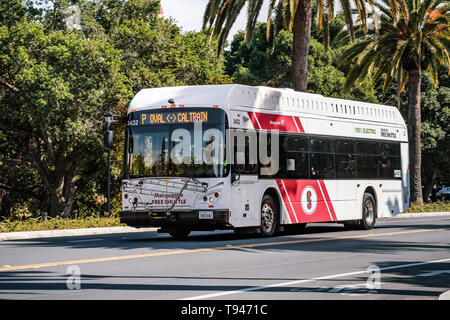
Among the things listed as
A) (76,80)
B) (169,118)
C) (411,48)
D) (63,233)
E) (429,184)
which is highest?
(411,48)

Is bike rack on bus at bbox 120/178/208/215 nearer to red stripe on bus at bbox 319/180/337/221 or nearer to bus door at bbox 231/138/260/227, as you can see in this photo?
bus door at bbox 231/138/260/227

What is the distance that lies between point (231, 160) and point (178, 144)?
134 cm

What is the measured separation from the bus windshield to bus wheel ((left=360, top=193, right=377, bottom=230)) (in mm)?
7602

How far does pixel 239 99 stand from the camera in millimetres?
18266

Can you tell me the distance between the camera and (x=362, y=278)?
11.0 m

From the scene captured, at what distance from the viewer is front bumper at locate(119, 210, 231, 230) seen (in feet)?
56.9

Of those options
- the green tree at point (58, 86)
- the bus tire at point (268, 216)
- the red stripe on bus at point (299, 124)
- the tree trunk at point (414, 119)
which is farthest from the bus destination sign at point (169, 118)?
the tree trunk at point (414, 119)

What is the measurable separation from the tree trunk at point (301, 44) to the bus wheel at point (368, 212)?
20.3 ft

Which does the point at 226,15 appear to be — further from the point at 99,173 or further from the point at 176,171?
the point at 99,173

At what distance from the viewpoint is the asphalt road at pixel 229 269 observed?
9.36 meters

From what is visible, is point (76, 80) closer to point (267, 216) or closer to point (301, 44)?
point (301, 44)

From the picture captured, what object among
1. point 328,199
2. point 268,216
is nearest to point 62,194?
point 328,199

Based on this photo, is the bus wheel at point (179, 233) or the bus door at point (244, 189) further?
the bus wheel at point (179, 233)

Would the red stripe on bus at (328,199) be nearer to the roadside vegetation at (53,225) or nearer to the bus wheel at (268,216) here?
the bus wheel at (268,216)
